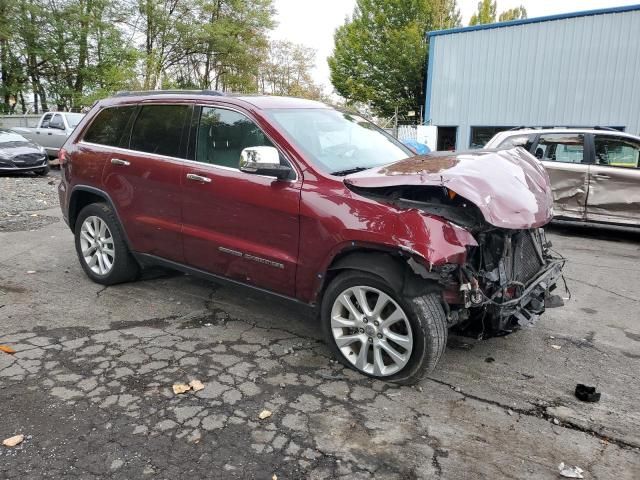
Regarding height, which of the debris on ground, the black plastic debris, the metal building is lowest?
the debris on ground

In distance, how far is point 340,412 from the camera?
296 cm

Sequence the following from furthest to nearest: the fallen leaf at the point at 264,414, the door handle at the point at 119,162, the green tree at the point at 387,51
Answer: the green tree at the point at 387,51 → the door handle at the point at 119,162 → the fallen leaf at the point at 264,414

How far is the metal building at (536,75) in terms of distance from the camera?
15312mm

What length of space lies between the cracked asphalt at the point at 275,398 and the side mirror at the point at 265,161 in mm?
1266

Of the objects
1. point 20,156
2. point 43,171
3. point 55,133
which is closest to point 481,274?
point 20,156

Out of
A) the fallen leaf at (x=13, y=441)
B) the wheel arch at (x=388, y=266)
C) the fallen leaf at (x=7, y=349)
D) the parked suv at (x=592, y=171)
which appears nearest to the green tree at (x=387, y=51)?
the parked suv at (x=592, y=171)

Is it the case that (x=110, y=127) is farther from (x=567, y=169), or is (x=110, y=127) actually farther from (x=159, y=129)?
(x=567, y=169)

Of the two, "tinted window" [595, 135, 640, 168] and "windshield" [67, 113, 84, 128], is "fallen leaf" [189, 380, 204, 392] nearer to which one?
"tinted window" [595, 135, 640, 168]

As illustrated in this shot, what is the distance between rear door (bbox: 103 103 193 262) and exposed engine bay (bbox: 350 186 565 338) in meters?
1.71

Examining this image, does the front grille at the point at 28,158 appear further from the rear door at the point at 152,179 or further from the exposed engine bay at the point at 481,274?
the exposed engine bay at the point at 481,274

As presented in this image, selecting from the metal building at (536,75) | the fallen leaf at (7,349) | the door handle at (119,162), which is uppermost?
the metal building at (536,75)

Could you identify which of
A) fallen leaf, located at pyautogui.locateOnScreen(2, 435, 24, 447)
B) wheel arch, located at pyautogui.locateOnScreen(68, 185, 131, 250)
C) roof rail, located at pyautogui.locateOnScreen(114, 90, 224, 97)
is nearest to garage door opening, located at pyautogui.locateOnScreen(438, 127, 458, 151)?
roof rail, located at pyautogui.locateOnScreen(114, 90, 224, 97)

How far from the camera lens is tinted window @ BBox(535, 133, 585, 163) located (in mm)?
7840

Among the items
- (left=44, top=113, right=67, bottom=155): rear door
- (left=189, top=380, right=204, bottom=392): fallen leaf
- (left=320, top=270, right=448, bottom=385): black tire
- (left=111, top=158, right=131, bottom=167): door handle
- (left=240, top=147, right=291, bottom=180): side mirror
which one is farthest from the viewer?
(left=44, top=113, right=67, bottom=155): rear door
